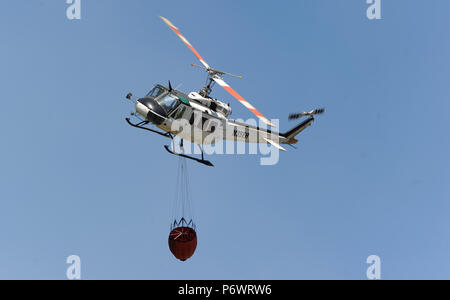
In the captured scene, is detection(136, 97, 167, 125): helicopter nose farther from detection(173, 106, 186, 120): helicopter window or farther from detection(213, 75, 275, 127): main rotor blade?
detection(213, 75, 275, 127): main rotor blade

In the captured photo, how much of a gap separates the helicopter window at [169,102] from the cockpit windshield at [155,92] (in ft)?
1.56

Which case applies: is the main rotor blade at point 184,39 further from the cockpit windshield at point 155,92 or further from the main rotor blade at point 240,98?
the cockpit windshield at point 155,92

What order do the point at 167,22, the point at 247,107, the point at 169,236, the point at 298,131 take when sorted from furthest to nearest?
the point at 298,131, the point at 167,22, the point at 169,236, the point at 247,107

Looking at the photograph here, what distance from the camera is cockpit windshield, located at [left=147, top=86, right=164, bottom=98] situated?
24247mm

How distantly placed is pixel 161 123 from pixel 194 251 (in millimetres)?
8139

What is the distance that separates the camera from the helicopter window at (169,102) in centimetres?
2380

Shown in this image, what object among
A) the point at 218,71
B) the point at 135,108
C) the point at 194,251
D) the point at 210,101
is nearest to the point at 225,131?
the point at 210,101

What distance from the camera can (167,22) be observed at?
27797 mm

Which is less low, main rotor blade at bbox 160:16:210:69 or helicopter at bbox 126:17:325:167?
main rotor blade at bbox 160:16:210:69

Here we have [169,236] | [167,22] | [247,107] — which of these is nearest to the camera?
[247,107]

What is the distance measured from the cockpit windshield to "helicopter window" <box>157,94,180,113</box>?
1.56 ft

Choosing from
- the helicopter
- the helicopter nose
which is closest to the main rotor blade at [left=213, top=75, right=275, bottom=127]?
the helicopter

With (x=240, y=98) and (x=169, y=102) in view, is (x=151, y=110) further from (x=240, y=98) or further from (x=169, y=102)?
(x=240, y=98)

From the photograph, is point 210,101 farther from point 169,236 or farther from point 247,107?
point 169,236
